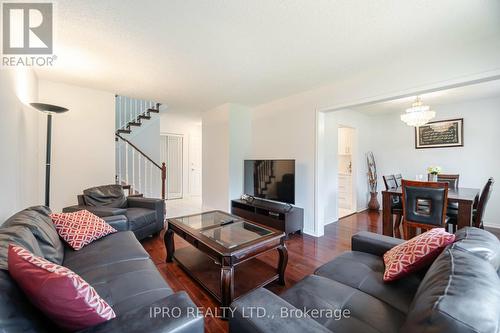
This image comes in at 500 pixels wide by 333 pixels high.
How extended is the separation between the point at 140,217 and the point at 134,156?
232 cm

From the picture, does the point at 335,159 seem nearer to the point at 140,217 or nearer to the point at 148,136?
the point at 140,217

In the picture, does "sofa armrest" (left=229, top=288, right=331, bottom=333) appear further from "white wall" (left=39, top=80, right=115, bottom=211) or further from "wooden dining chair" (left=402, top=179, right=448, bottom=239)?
"white wall" (left=39, top=80, right=115, bottom=211)

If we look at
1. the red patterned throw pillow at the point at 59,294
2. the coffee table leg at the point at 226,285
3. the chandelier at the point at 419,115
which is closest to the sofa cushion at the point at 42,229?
the red patterned throw pillow at the point at 59,294

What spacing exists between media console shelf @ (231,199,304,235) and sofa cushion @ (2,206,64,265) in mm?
2526

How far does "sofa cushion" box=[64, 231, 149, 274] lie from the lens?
152cm

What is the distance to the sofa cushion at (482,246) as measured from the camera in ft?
3.12

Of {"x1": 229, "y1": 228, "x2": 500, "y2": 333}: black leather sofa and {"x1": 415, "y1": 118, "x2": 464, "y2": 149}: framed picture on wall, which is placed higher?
{"x1": 415, "y1": 118, "x2": 464, "y2": 149}: framed picture on wall

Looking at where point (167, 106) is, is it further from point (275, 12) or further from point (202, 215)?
point (275, 12)

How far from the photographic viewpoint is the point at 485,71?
6.40ft

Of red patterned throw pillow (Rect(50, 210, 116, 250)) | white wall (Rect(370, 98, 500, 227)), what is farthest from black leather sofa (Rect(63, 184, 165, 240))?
white wall (Rect(370, 98, 500, 227))

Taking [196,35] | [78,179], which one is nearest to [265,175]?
[196,35]

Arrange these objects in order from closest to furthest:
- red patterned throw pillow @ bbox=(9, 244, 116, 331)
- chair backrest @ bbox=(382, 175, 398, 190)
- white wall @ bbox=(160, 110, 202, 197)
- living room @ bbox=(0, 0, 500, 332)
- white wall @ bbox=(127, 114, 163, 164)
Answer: red patterned throw pillow @ bbox=(9, 244, 116, 331)
living room @ bbox=(0, 0, 500, 332)
chair backrest @ bbox=(382, 175, 398, 190)
white wall @ bbox=(127, 114, 163, 164)
white wall @ bbox=(160, 110, 202, 197)

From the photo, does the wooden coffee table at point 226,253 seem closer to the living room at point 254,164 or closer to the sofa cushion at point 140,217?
the living room at point 254,164

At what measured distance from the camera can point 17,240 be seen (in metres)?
1.16
